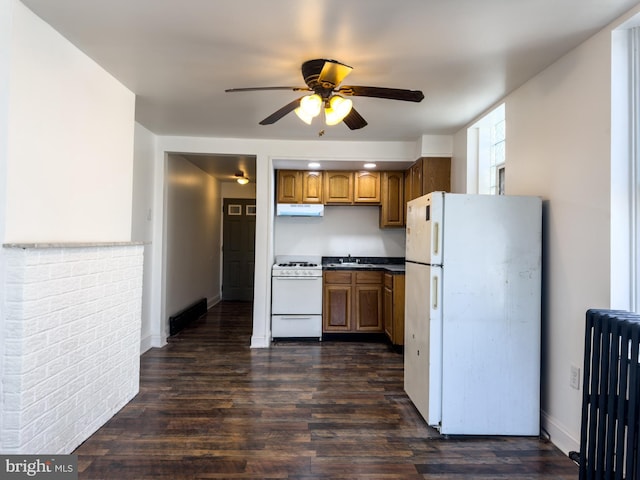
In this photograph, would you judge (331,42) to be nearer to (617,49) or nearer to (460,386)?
(617,49)

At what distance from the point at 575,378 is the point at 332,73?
2.20 metres

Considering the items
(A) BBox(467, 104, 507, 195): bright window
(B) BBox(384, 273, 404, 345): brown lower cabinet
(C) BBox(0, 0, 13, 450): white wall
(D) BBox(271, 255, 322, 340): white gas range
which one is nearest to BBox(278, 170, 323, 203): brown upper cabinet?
(D) BBox(271, 255, 322, 340): white gas range

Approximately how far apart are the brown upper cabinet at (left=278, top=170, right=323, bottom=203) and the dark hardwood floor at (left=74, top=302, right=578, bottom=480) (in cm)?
213

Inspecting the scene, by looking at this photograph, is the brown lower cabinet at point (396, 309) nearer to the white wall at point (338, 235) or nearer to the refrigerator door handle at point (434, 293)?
the white wall at point (338, 235)

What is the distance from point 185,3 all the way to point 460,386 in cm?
263

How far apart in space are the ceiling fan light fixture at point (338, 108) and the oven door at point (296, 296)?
96.2 inches

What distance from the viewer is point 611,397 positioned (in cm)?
156

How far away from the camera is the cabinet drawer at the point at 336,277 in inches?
176

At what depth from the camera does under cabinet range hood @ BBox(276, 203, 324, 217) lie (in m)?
4.72

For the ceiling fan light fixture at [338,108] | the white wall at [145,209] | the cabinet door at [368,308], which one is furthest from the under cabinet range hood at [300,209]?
the ceiling fan light fixture at [338,108]

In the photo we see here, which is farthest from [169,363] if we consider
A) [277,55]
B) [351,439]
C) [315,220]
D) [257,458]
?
[277,55]

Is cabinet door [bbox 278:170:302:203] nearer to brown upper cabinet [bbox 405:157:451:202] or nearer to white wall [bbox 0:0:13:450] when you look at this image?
brown upper cabinet [bbox 405:157:451:202]

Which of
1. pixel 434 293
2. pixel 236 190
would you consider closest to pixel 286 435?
pixel 434 293

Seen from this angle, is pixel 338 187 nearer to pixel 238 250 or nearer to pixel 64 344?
pixel 238 250
